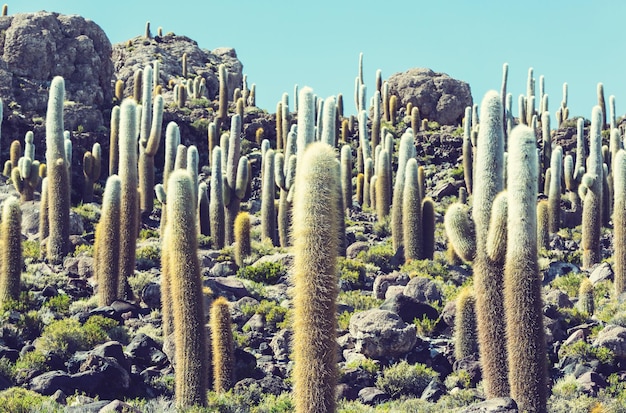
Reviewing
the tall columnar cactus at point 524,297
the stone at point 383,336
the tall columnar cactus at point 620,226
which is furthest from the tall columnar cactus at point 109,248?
the tall columnar cactus at point 620,226

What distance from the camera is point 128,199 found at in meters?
17.3

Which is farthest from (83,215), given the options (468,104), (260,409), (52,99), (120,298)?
(468,104)

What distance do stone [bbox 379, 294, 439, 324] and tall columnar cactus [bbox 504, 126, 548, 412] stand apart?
4.72 metres

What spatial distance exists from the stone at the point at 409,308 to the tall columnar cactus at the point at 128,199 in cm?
501

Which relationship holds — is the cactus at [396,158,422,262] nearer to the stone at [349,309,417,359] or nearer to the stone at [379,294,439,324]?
the stone at [379,294,439,324]

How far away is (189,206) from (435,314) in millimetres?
6143

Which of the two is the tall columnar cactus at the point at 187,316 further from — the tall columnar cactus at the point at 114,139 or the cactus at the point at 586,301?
the tall columnar cactus at the point at 114,139

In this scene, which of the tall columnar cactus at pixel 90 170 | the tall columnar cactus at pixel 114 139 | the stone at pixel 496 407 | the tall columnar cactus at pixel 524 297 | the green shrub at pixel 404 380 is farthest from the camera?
the tall columnar cactus at pixel 90 170

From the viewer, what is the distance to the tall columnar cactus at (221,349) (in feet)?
40.9

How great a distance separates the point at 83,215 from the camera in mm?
25203

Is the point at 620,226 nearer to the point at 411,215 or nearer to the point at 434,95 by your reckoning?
the point at 411,215

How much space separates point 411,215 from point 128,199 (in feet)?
22.2

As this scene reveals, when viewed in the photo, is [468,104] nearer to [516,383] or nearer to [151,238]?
[151,238]

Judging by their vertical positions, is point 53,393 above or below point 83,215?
below
